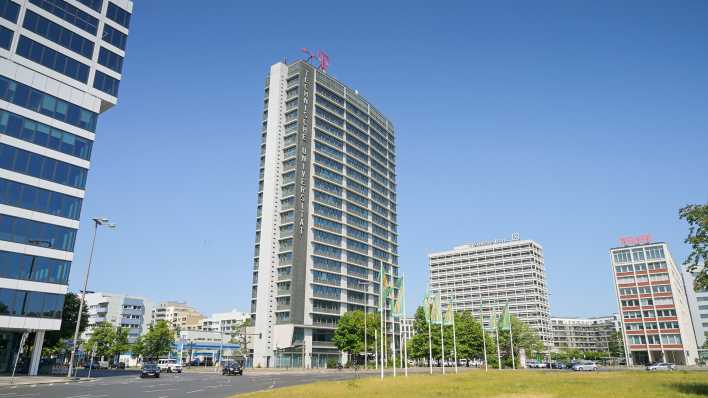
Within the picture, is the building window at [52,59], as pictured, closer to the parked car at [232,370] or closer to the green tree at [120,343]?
the parked car at [232,370]

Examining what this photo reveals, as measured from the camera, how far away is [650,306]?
13662 centimetres

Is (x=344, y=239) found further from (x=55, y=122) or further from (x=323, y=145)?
(x=55, y=122)

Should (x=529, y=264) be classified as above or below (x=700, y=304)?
above

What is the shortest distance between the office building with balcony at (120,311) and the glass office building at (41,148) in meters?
130

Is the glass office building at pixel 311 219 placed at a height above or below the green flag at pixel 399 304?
above

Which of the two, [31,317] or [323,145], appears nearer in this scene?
[31,317]

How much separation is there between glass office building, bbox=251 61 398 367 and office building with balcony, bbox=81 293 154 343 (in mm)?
93886

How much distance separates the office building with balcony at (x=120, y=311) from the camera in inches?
7013

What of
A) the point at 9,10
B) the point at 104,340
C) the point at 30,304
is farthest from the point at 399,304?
the point at 104,340

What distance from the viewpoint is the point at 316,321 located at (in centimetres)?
11175

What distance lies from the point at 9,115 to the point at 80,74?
34.3 feet

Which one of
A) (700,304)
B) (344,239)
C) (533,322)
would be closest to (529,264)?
(533,322)

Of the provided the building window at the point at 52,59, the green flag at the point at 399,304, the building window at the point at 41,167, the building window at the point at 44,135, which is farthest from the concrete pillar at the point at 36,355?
the green flag at the point at 399,304

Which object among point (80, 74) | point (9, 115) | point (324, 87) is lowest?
point (9, 115)
